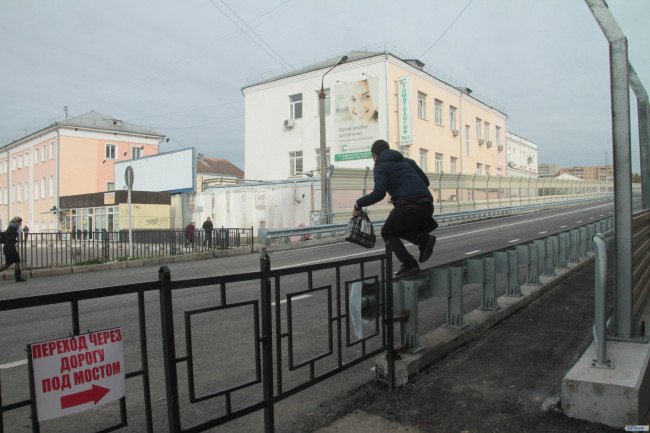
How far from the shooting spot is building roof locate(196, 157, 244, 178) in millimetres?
62759

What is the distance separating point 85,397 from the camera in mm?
2104

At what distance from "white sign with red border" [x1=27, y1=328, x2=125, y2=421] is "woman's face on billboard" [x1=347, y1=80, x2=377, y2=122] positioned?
93.6ft

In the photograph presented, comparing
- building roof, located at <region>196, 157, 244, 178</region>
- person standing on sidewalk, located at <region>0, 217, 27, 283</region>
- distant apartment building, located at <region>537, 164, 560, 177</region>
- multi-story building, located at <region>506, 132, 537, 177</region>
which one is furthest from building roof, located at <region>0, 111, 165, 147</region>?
distant apartment building, located at <region>537, 164, 560, 177</region>

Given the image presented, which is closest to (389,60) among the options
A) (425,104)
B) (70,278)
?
(425,104)

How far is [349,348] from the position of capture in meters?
3.73

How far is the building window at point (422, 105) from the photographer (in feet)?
112

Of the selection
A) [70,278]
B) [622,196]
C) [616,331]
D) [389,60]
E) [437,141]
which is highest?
[389,60]

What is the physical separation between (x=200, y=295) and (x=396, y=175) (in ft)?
12.8

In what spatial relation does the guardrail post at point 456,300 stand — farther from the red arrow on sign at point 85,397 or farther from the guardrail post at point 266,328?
the red arrow on sign at point 85,397

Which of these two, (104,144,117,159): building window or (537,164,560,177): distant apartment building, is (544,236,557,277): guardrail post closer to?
(104,144,117,159): building window

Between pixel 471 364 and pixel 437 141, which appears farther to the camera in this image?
pixel 437 141

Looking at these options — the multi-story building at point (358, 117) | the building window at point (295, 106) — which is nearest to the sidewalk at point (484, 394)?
the multi-story building at point (358, 117)

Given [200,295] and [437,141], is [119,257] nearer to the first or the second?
[200,295]

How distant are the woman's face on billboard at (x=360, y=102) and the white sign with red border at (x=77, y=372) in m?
28.5
